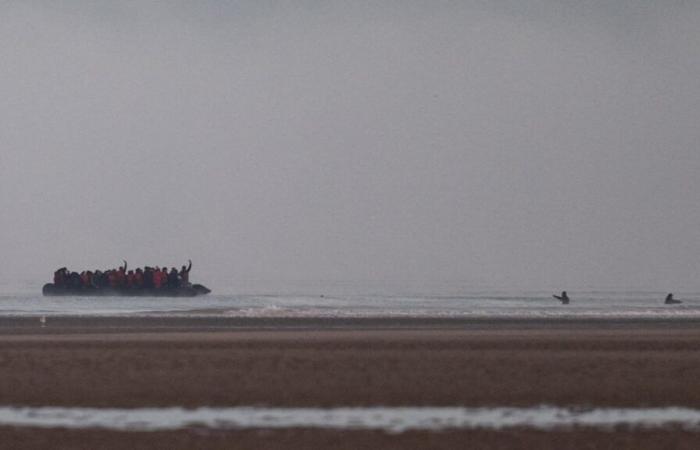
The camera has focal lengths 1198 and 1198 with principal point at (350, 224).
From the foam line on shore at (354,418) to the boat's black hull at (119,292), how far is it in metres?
68.1

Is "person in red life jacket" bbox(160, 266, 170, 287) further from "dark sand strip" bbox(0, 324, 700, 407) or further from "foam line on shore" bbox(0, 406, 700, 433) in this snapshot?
"foam line on shore" bbox(0, 406, 700, 433)

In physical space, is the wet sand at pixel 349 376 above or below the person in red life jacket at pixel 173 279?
below

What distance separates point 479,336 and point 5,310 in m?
32.3

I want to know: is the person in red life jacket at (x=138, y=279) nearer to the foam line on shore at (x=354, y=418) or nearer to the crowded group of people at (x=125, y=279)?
the crowded group of people at (x=125, y=279)

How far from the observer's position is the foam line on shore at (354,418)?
17.5m

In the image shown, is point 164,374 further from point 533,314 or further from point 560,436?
point 533,314

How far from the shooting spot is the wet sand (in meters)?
16.6

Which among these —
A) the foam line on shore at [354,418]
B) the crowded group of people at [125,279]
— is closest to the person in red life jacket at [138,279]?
the crowded group of people at [125,279]

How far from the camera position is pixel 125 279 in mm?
87938

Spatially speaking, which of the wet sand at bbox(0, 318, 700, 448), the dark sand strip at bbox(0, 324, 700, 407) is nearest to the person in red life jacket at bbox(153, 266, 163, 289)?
the wet sand at bbox(0, 318, 700, 448)

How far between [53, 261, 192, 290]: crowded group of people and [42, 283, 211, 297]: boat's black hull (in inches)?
6.9

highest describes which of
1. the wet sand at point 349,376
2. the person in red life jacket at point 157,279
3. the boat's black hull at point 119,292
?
the person in red life jacket at point 157,279

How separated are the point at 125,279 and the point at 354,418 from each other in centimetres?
7157

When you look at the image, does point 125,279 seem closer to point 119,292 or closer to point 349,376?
point 119,292
